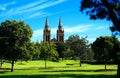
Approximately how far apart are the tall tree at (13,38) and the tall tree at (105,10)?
27.8 m

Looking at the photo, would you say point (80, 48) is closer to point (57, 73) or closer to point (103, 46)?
point (103, 46)

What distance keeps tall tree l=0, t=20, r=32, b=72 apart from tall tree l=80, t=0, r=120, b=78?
1096 inches

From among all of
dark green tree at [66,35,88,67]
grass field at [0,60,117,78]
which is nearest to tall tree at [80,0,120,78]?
grass field at [0,60,117,78]

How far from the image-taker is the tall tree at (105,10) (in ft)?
111

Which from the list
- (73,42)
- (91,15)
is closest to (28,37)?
(91,15)

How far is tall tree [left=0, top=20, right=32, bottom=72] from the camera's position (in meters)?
61.5

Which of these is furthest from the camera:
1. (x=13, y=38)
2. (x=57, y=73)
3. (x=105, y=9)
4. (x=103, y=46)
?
(x=103, y=46)

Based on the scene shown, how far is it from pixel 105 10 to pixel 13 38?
30.0m

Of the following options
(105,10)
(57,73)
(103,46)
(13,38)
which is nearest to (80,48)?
(103,46)

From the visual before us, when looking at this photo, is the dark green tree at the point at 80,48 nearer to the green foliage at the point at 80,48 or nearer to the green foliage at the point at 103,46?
the green foliage at the point at 80,48

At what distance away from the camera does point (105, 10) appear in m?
35.2

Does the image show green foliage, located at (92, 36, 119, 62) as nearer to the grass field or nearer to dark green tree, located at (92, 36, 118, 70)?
dark green tree, located at (92, 36, 118, 70)

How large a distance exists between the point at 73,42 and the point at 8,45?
456 feet

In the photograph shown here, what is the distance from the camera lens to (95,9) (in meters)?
35.8
